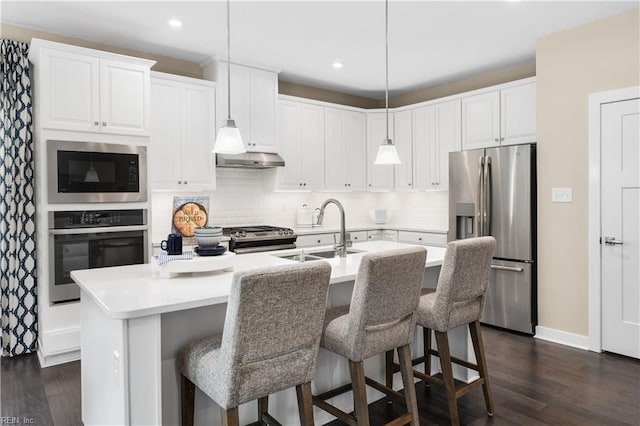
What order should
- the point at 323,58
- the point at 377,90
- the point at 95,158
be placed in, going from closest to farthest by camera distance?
1. the point at 95,158
2. the point at 323,58
3. the point at 377,90

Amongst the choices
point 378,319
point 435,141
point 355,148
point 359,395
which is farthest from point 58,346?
point 435,141

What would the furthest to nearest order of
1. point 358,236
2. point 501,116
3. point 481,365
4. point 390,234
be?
point 390,234 < point 358,236 < point 501,116 < point 481,365

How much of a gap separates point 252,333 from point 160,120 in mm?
3191

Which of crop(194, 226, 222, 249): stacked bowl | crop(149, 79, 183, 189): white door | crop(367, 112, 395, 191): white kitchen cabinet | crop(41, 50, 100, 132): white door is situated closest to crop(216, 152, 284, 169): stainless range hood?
crop(149, 79, 183, 189): white door

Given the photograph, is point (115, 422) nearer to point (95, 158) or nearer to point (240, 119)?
point (95, 158)

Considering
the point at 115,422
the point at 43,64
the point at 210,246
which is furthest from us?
the point at 43,64

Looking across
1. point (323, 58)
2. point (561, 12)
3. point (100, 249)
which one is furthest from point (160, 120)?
point (561, 12)

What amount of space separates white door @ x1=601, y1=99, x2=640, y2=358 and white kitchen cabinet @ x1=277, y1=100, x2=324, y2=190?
302 cm

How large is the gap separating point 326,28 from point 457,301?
2.59 m

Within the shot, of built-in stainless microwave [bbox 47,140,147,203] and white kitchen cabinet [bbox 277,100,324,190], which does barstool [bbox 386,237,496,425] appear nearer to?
built-in stainless microwave [bbox 47,140,147,203]

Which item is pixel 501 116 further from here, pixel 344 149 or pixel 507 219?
pixel 344 149

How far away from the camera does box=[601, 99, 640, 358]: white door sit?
137 inches

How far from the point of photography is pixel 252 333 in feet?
5.30

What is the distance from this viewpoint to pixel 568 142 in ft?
12.6
